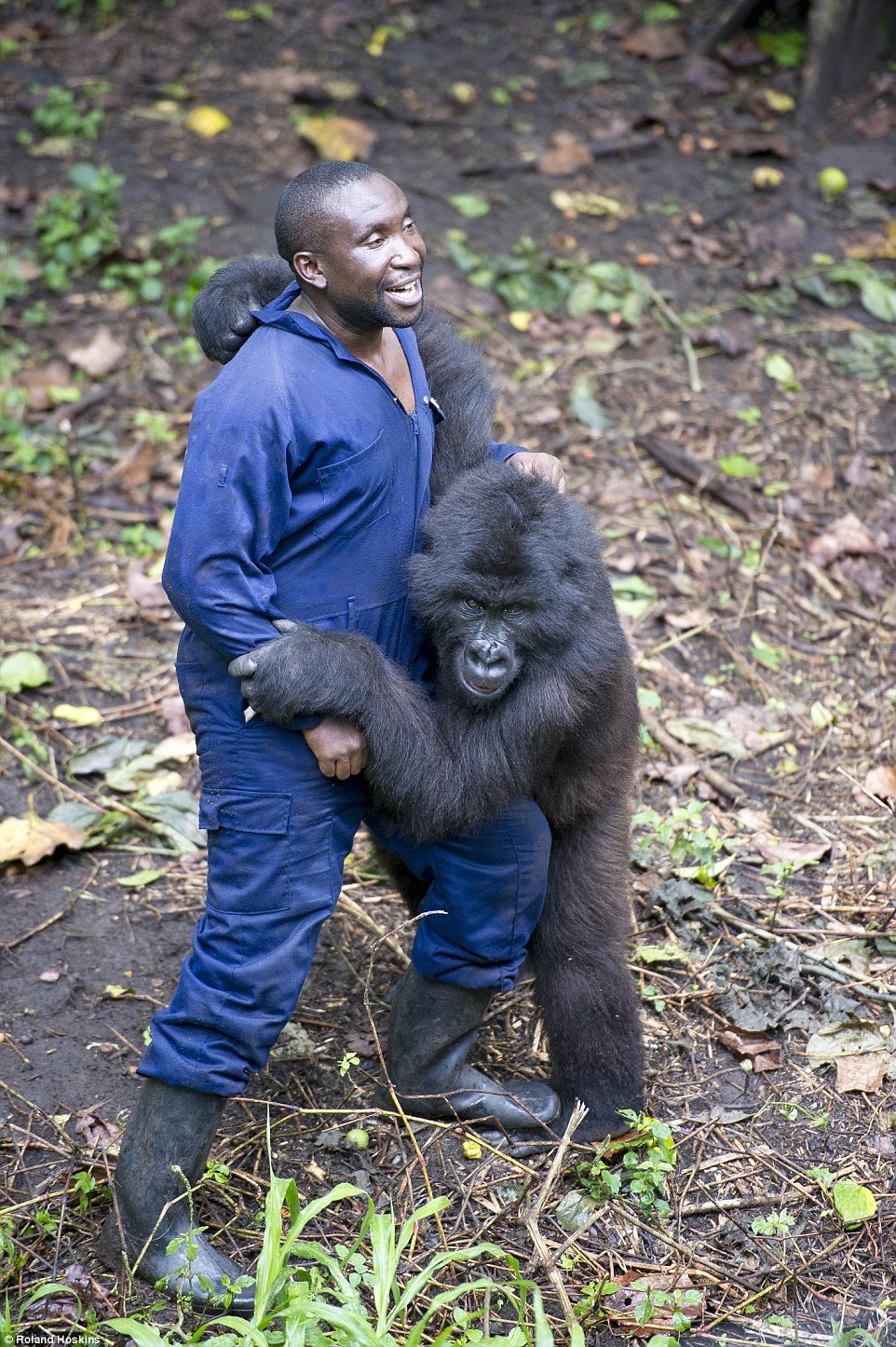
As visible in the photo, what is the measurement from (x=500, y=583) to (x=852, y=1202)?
6.53 ft

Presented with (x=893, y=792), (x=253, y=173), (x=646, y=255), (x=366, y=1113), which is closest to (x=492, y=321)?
(x=646, y=255)

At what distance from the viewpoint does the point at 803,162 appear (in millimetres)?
8180

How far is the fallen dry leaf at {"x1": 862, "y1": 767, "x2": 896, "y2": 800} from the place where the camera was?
4.96m

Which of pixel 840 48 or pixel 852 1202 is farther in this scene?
pixel 840 48

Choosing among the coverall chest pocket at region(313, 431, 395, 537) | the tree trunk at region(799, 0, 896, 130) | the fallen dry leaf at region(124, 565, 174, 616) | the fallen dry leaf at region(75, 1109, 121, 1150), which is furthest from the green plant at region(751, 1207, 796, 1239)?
the tree trunk at region(799, 0, 896, 130)

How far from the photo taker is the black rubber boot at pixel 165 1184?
10.5 feet

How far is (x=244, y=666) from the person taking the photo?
3023mm

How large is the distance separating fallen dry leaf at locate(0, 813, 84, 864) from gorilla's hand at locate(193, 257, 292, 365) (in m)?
1.99

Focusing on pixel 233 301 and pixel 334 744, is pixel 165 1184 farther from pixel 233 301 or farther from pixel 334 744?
pixel 233 301

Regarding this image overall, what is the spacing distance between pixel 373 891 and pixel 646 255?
4753 millimetres

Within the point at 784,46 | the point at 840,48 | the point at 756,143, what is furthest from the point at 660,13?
the point at 756,143

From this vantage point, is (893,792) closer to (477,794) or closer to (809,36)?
(477,794)

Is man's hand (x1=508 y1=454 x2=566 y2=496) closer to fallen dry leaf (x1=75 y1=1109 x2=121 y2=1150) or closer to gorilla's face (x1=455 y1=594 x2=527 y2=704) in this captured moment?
gorilla's face (x1=455 y1=594 x2=527 y2=704)

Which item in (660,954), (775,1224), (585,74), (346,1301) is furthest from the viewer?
(585,74)
